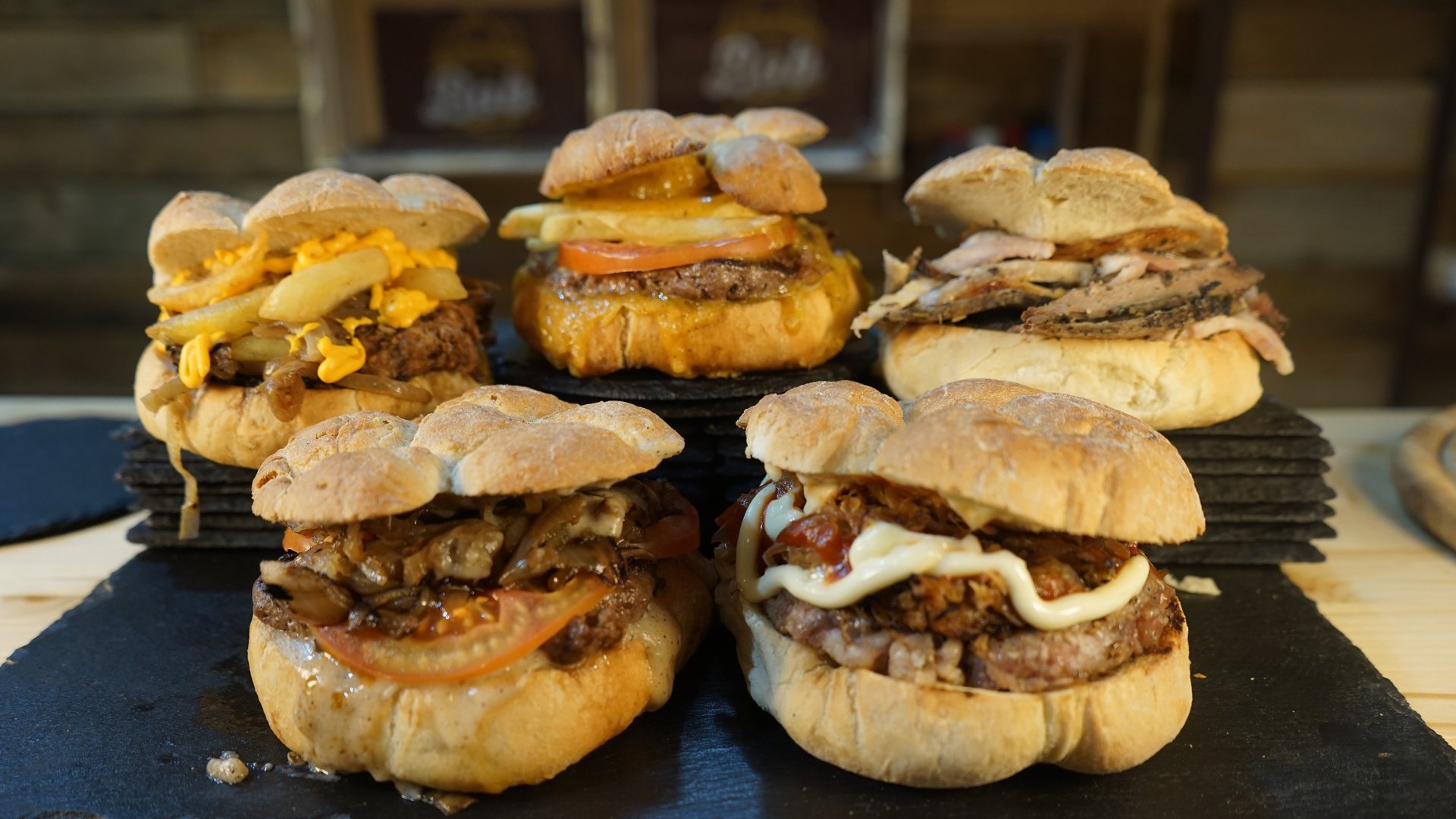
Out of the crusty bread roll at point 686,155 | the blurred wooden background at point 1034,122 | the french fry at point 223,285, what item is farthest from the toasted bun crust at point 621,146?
the blurred wooden background at point 1034,122

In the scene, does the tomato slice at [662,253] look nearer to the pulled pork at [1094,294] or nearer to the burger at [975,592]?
the pulled pork at [1094,294]

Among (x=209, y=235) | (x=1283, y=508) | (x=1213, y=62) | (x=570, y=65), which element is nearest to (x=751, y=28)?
(x=570, y=65)


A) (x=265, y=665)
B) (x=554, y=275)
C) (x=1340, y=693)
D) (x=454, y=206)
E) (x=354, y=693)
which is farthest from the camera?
(x=554, y=275)

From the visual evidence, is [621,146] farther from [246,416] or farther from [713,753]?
[713,753]

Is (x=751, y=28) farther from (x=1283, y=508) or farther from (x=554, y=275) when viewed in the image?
(x=1283, y=508)

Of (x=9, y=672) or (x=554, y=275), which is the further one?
(x=554, y=275)

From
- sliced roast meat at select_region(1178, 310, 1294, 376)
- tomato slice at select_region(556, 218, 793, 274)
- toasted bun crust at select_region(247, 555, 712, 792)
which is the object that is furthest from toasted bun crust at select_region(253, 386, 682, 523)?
sliced roast meat at select_region(1178, 310, 1294, 376)

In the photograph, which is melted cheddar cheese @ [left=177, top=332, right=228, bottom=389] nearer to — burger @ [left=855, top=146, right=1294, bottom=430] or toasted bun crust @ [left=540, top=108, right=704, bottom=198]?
toasted bun crust @ [left=540, top=108, right=704, bottom=198]
